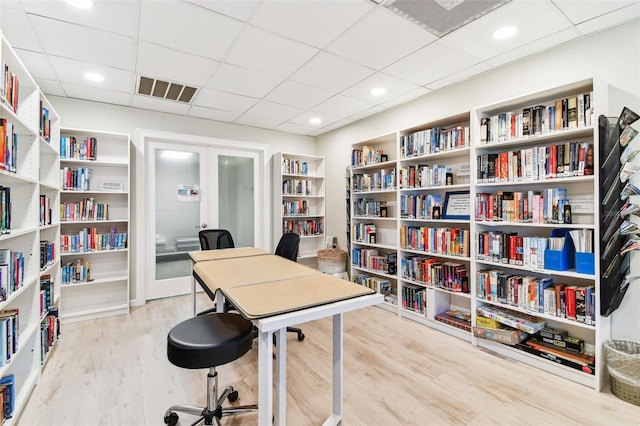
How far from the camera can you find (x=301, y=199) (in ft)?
17.6

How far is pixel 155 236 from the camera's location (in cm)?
423

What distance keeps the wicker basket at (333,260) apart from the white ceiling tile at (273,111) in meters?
2.11

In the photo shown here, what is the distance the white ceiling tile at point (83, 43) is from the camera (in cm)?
224

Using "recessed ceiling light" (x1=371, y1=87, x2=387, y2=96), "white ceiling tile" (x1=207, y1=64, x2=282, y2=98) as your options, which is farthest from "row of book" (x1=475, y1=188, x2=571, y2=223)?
"white ceiling tile" (x1=207, y1=64, x2=282, y2=98)

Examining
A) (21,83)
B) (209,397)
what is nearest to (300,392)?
(209,397)

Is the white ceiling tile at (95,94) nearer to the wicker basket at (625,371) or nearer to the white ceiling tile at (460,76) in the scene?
the white ceiling tile at (460,76)

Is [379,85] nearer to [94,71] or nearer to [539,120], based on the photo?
[539,120]

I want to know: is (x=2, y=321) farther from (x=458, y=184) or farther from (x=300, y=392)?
(x=458, y=184)

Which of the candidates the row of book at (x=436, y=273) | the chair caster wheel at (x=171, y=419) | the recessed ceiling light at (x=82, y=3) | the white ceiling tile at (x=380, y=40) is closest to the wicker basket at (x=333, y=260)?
the row of book at (x=436, y=273)

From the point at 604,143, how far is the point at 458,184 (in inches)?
47.8

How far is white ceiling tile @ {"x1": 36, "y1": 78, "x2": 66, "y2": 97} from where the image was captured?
316 centimetres

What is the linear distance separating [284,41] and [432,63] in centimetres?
143

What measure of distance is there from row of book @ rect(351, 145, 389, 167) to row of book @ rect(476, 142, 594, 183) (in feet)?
4.66

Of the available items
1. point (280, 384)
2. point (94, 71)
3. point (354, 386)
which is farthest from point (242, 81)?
point (354, 386)
